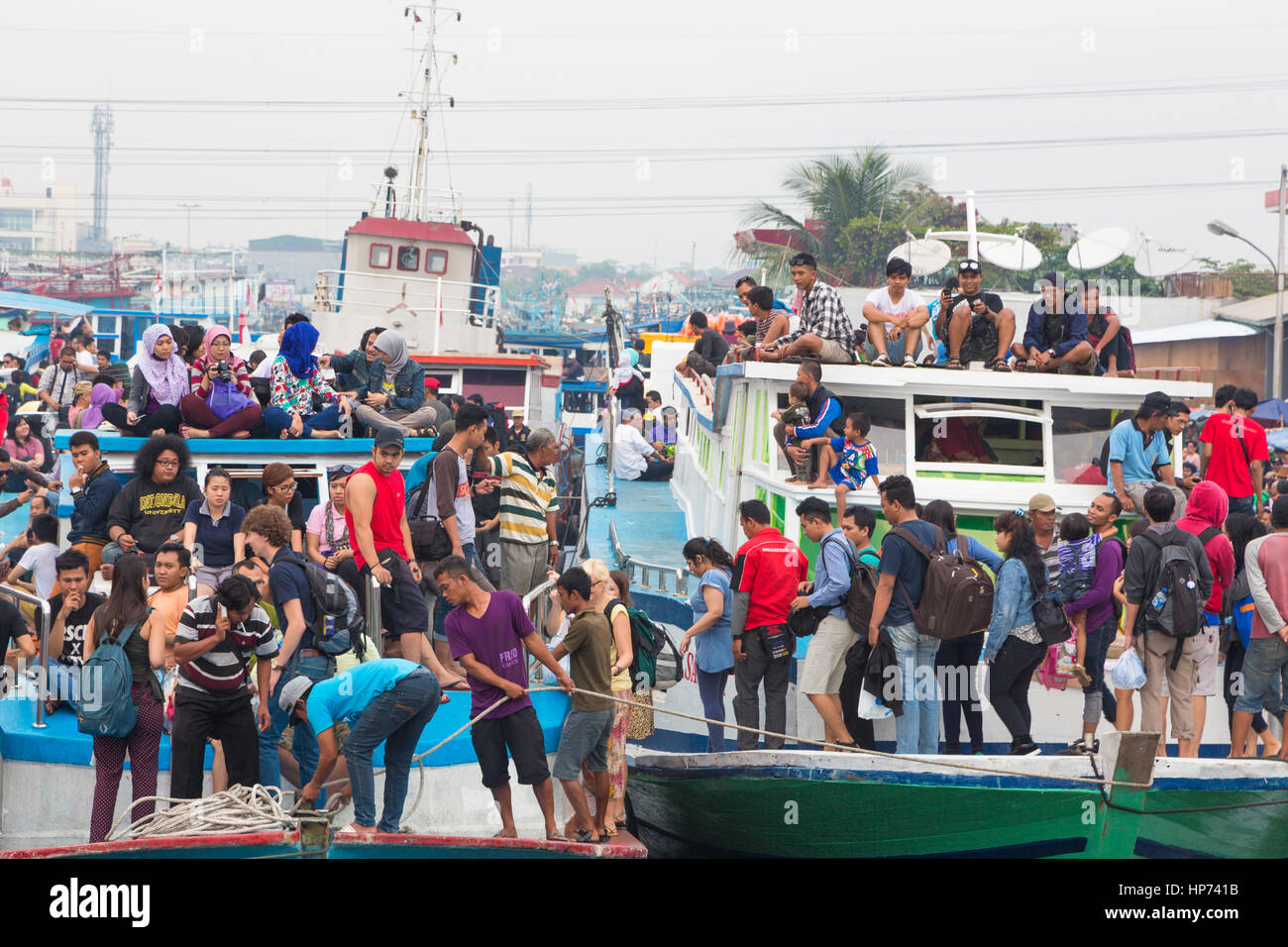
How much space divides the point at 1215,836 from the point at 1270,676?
4.25ft

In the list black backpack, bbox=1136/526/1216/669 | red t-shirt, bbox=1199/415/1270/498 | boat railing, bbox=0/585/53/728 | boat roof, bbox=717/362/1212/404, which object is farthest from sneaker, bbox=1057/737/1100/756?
boat railing, bbox=0/585/53/728

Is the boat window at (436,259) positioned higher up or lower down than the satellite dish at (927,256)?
higher up

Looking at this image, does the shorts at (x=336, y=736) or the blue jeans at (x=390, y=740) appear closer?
the blue jeans at (x=390, y=740)

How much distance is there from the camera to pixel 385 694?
7500mm

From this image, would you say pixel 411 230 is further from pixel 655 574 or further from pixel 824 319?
pixel 824 319

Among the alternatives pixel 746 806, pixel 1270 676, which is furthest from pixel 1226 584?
pixel 746 806

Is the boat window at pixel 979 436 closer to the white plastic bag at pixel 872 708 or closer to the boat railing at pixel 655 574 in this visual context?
the boat railing at pixel 655 574

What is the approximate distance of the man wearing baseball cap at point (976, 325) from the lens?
35.3 ft

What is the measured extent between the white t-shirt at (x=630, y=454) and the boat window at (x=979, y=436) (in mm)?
10809

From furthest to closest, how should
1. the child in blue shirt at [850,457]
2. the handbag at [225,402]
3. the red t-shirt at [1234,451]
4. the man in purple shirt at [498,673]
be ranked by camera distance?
→ the red t-shirt at [1234,451] → the handbag at [225,402] → the child in blue shirt at [850,457] → the man in purple shirt at [498,673]

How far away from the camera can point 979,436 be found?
10484 millimetres

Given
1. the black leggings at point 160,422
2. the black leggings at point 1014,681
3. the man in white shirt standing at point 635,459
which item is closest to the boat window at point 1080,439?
the black leggings at point 1014,681

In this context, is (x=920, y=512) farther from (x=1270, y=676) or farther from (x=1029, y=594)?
(x=1270, y=676)

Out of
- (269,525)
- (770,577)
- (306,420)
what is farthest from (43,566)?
(770,577)
